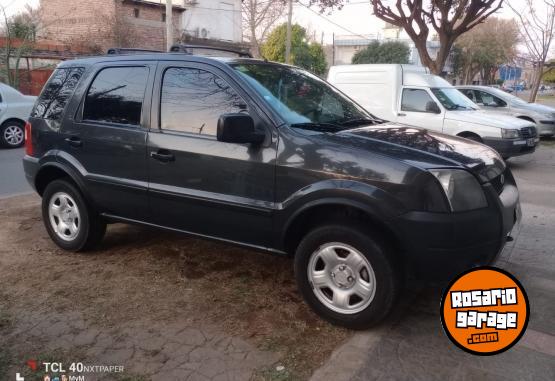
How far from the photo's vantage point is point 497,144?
9008mm

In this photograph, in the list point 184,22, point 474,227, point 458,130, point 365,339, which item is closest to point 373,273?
point 365,339

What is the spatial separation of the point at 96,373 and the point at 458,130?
8.17 metres

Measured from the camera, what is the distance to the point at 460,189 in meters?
2.92

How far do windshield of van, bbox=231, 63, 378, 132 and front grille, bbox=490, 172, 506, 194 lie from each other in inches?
42.9

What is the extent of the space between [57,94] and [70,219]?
1175 millimetres

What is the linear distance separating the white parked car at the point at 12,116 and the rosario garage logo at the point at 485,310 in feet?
36.9

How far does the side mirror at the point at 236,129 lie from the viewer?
10.2 feet

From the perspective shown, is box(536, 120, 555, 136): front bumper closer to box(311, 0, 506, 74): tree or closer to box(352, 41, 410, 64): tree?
box(311, 0, 506, 74): tree

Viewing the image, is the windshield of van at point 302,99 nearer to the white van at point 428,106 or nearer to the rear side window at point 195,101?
the rear side window at point 195,101

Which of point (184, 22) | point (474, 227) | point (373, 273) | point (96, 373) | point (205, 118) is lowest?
point (96, 373)

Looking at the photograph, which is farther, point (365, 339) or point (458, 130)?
point (458, 130)

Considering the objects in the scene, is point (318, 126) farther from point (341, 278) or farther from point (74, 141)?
point (74, 141)

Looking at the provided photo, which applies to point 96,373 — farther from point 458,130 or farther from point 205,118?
point 458,130

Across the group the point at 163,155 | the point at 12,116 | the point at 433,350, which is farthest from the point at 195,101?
the point at 12,116
